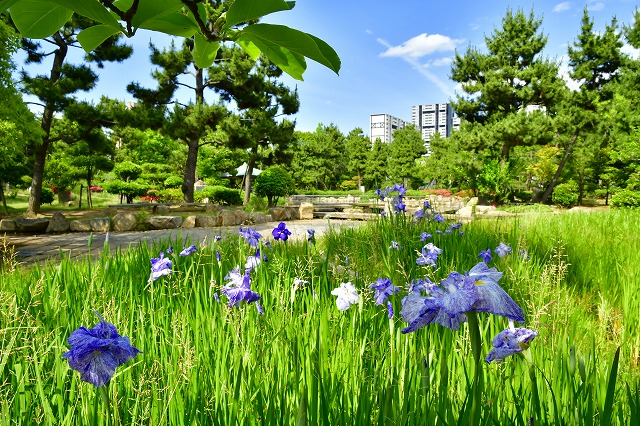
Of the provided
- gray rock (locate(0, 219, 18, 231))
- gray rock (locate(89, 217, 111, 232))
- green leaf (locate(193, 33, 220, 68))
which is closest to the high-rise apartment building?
gray rock (locate(89, 217, 111, 232))

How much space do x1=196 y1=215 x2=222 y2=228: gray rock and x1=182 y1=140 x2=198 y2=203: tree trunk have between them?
4883 millimetres

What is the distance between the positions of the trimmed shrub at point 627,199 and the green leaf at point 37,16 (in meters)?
14.9

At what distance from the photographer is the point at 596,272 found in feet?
10.2

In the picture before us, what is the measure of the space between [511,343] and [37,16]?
1134 millimetres

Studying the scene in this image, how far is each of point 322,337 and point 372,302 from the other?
0.53 meters

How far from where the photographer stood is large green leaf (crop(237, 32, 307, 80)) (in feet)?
1.91

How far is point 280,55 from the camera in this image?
26.0 inches

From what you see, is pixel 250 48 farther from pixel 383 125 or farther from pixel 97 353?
pixel 383 125

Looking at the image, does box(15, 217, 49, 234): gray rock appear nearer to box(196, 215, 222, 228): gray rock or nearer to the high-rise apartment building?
box(196, 215, 222, 228): gray rock

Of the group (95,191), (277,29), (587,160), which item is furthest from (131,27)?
(95,191)

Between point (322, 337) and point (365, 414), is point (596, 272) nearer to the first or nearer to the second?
point (322, 337)

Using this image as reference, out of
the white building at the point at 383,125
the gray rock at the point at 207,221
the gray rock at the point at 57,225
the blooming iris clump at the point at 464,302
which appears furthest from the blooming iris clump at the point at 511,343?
the white building at the point at 383,125

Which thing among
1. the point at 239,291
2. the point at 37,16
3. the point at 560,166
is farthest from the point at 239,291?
the point at 560,166

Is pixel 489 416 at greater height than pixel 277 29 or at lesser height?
lesser
